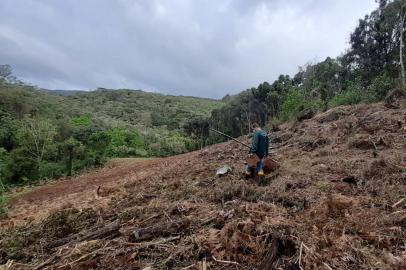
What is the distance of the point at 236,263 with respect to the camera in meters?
3.33

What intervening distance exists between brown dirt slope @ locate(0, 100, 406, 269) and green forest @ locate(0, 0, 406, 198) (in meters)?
7.95

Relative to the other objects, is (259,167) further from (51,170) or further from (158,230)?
(51,170)

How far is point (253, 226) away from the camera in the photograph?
3861 mm

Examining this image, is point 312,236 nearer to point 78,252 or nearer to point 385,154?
point 78,252

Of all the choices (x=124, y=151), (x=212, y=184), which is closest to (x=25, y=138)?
(x=124, y=151)

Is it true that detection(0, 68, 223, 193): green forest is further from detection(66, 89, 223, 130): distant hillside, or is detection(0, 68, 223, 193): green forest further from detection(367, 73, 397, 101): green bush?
detection(367, 73, 397, 101): green bush

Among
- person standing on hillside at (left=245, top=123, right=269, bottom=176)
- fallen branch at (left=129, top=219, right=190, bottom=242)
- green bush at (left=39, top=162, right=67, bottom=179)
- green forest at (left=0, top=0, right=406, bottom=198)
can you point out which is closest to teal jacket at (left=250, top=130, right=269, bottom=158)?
person standing on hillside at (left=245, top=123, right=269, bottom=176)

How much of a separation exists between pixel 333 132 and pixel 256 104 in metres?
21.0

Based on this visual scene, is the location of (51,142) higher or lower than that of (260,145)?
lower

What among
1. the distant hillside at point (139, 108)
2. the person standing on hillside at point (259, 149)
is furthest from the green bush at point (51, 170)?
the distant hillside at point (139, 108)

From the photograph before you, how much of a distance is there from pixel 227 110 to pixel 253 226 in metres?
30.5

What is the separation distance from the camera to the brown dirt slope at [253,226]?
133 inches

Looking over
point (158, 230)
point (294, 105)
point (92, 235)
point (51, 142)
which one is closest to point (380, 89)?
point (294, 105)

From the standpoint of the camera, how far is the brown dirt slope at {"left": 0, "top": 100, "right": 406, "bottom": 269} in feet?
11.1
